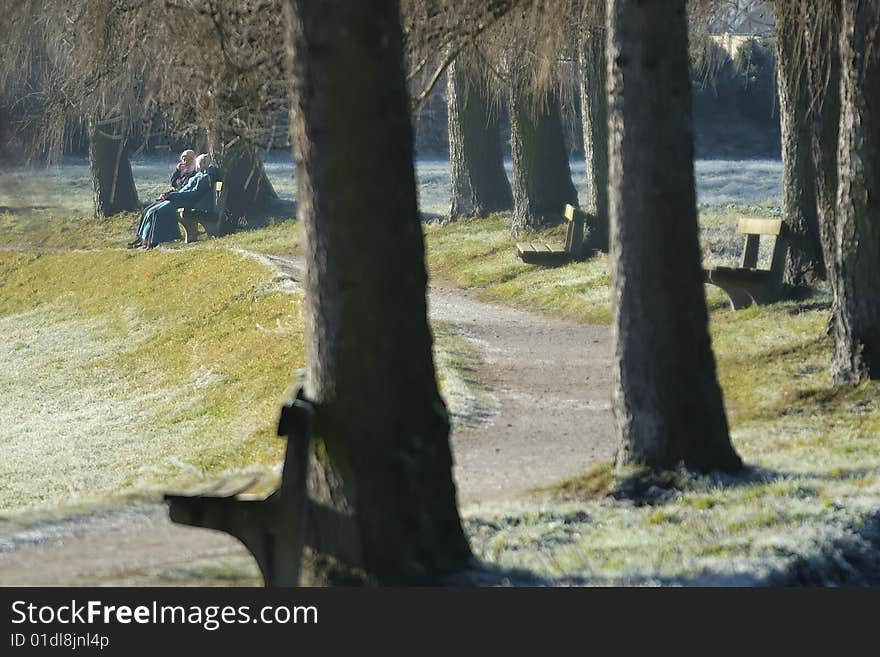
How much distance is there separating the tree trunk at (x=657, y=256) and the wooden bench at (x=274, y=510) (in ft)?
8.15

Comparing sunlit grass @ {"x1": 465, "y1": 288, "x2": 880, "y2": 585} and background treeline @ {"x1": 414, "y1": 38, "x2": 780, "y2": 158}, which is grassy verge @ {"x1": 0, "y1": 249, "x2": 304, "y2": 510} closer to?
sunlit grass @ {"x1": 465, "y1": 288, "x2": 880, "y2": 585}

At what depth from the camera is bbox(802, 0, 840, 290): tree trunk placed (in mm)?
11336

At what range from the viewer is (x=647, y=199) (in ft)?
25.3

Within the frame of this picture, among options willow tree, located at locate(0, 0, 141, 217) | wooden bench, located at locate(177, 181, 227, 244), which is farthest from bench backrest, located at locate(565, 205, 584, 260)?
wooden bench, located at locate(177, 181, 227, 244)

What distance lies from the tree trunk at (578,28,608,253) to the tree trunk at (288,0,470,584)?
13062 mm

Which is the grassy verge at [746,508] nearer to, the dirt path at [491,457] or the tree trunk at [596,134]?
the dirt path at [491,457]

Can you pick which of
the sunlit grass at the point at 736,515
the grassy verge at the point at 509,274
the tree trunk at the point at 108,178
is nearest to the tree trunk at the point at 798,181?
the grassy verge at the point at 509,274

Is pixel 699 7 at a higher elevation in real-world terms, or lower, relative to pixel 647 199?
higher

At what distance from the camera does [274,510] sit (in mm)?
6156

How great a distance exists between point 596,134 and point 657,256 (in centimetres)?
1165

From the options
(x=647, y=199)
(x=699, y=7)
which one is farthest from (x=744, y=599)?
(x=699, y=7)

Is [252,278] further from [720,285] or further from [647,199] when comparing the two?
[647,199]

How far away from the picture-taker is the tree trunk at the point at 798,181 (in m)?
13.6

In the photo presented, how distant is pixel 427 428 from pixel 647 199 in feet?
7.68
